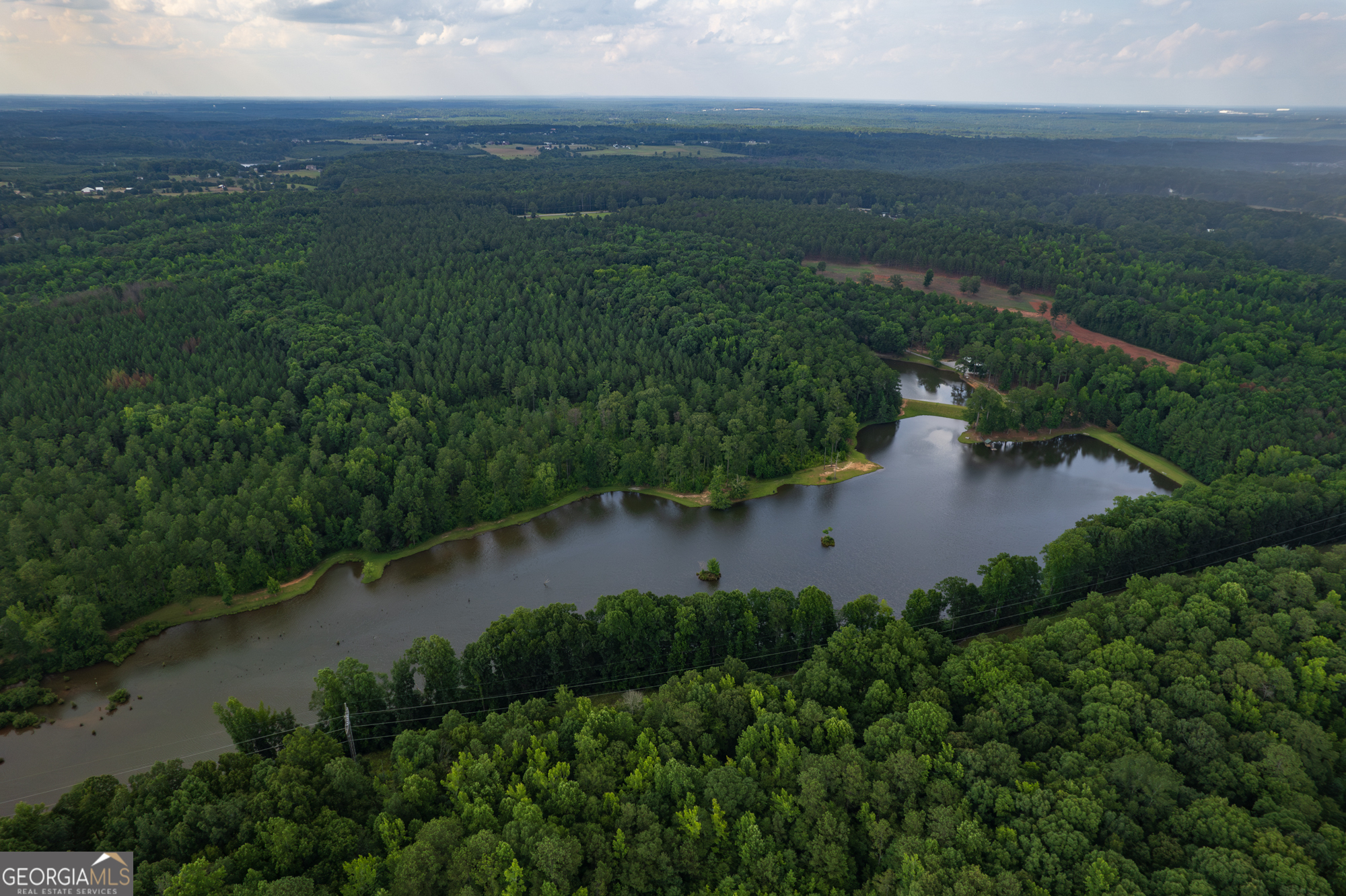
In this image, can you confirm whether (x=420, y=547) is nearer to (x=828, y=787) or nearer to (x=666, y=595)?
(x=666, y=595)

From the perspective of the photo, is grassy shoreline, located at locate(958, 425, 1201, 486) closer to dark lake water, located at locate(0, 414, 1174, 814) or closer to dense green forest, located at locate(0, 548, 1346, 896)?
dark lake water, located at locate(0, 414, 1174, 814)

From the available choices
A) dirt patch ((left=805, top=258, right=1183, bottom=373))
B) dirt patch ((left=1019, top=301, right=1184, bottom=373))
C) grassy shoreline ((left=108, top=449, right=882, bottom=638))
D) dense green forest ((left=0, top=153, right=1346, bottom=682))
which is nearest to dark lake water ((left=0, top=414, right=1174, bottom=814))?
grassy shoreline ((left=108, top=449, right=882, bottom=638))

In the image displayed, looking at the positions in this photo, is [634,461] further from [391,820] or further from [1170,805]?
[1170,805]

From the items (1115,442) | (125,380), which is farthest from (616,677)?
(1115,442)

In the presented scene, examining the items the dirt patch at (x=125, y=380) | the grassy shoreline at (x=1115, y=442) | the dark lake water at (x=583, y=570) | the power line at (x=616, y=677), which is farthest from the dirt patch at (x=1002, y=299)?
the dirt patch at (x=125, y=380)

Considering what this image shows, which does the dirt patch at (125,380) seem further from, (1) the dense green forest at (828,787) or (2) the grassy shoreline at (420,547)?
(1) the dense green forest at (828,787)

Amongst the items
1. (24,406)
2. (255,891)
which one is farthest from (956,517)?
(24,406)
